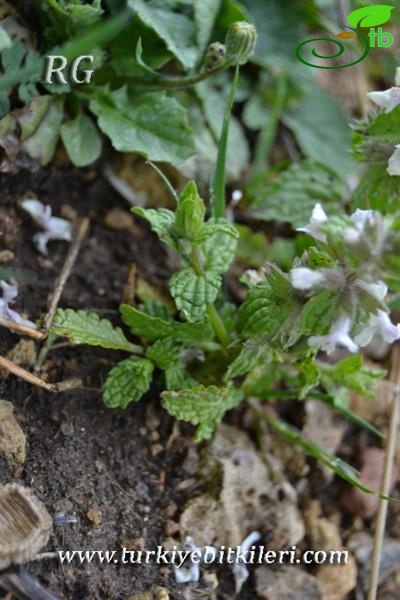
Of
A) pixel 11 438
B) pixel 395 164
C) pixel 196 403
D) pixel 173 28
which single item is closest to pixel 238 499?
pixel 196 403

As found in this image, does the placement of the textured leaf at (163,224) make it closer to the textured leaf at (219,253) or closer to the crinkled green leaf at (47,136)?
the textured leaf at (219,253)

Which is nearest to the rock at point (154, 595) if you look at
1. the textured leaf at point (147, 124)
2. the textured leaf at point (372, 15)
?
the textured leaf at point (147, 124)

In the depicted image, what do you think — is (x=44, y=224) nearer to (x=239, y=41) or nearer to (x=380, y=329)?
(x=239, y=41)

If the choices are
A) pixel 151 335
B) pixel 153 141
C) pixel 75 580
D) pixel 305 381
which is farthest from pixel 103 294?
pixel 75 580

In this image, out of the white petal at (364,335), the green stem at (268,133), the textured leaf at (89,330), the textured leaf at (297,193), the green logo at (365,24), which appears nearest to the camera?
the white petal at (364,335)

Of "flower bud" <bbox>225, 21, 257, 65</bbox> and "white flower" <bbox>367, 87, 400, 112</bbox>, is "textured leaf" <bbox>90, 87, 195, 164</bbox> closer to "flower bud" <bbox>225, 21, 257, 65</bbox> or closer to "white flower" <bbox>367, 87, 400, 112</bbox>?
"flower bud" <bbox>225, 21, 257, 65</bbox>

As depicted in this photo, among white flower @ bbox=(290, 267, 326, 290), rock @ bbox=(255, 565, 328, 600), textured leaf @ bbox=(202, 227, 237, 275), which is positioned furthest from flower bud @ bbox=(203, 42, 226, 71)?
rock @ bbox=(255, 565, 328, 600)
